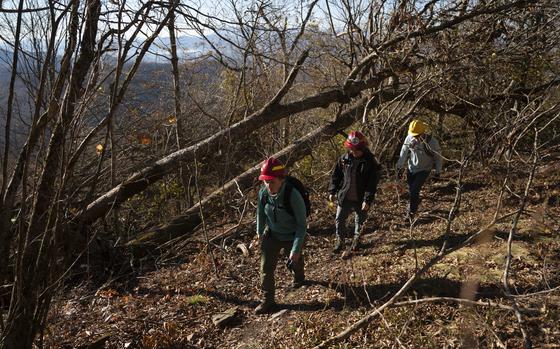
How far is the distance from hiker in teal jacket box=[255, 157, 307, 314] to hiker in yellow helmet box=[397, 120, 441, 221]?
242 cm

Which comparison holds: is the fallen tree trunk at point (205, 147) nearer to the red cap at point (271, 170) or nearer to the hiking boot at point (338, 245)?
the hiking boot at point (338, 245)

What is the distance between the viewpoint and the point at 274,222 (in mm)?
4633

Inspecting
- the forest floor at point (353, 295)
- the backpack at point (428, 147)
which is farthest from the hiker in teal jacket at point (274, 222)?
the backpack at point (428, 147)

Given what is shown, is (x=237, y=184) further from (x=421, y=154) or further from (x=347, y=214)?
(x=421, y=154)

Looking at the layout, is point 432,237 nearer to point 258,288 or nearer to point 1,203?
point 258,288

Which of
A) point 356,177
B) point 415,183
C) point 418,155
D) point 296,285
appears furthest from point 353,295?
point 418,155

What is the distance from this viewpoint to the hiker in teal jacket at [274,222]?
171 inches

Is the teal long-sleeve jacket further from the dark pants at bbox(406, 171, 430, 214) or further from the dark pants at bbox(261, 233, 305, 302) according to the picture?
the dark pants at bbox(406, 171, 430, 214)

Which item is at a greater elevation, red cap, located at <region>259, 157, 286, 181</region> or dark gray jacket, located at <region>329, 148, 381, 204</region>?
red cap, located at <region>259, 157, 286, 181</region>

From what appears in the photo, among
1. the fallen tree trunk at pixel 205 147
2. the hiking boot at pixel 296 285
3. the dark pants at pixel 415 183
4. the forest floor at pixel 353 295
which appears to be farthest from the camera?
the fallen tree trunk at pixel 205 147

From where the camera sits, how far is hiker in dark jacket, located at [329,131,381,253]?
558cm

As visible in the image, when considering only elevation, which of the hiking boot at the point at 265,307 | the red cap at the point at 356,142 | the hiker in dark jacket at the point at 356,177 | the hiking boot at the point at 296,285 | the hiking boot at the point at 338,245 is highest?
the red cap at the point at 356,142

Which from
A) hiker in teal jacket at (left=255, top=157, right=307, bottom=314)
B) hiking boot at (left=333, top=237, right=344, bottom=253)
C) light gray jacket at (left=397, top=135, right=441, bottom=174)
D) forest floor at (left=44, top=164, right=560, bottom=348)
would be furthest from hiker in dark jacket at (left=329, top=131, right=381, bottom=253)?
hiker in teal jacket at (left=255, top=157, right=307, bottom=314)

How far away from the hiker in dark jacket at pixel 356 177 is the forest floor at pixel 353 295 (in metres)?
0.78
